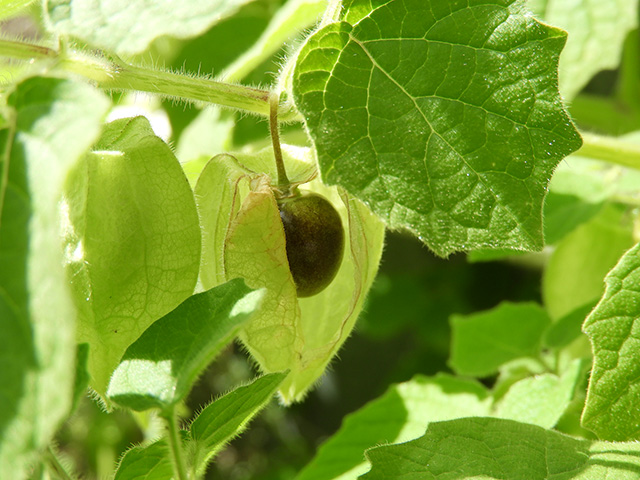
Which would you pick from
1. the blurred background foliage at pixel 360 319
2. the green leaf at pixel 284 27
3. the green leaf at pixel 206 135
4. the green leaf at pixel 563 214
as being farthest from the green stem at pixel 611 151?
the green leaf at pixel 206 135

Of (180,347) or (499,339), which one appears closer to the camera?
(180,347)

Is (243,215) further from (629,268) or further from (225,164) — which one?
(629,268)

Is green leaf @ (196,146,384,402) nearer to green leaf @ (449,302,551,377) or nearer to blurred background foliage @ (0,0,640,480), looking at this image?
blurred background foliage @ (0,0,640,480)

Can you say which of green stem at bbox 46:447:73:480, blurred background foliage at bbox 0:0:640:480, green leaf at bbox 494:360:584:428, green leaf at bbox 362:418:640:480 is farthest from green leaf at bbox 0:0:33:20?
green leaf at bbox 494:360:584:428

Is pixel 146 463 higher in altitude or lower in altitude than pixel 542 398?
higher

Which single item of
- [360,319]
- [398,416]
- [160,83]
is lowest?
[360,319]

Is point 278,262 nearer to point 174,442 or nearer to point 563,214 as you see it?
point 174,442

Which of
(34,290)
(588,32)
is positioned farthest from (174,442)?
(588,32)
